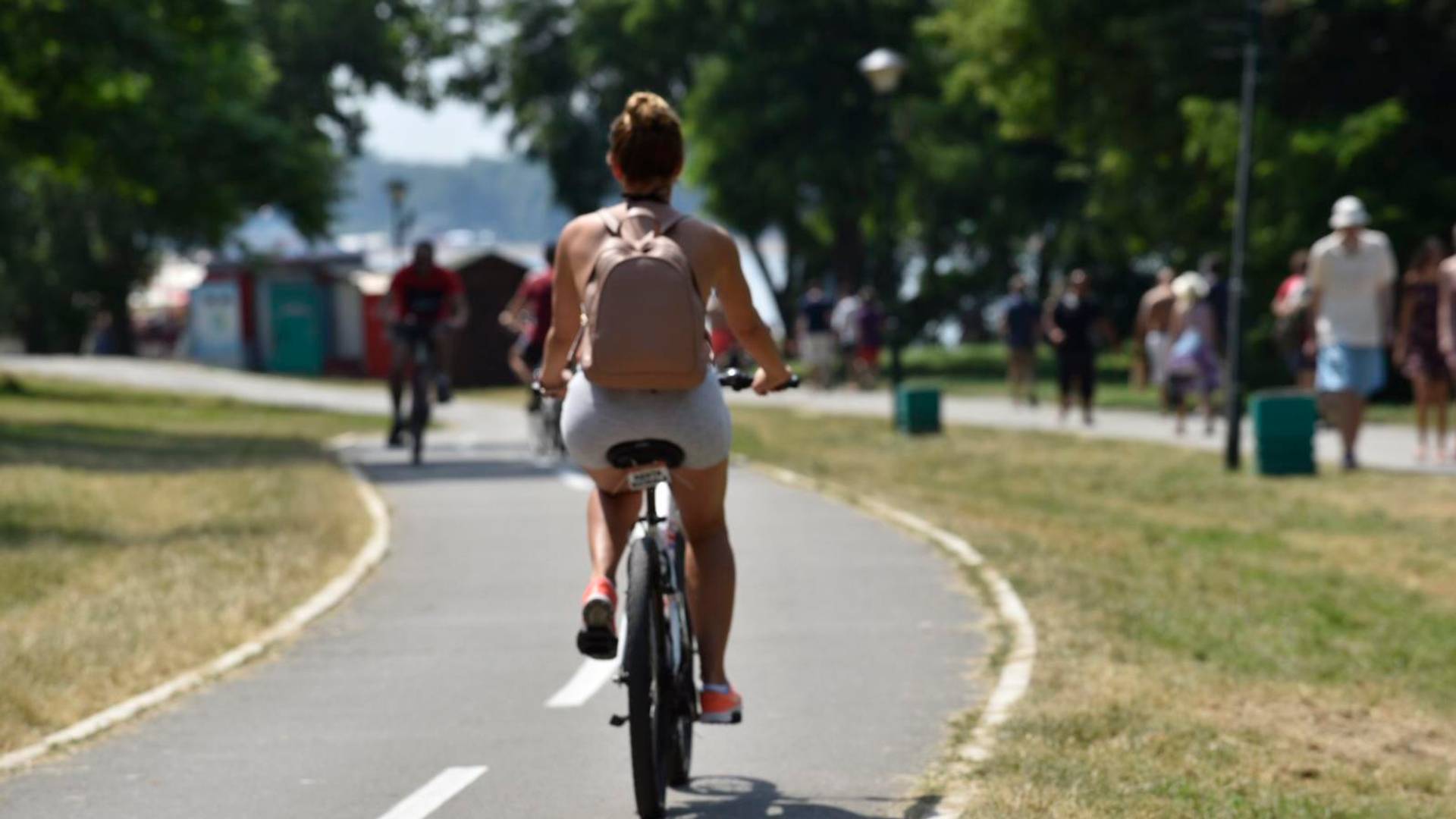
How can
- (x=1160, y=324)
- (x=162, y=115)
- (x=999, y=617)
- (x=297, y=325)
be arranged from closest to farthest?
(x=999, y=617) < (x=1160, y=324) < (x=162, y=115) < (x=297, y=325)

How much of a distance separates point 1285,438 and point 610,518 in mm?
12643

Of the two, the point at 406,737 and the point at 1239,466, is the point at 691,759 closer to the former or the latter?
the point at 406,737

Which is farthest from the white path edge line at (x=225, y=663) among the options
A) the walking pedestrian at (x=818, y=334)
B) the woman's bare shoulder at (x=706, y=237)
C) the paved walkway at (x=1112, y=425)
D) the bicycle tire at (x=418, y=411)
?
the walking pedestrian at (x=818, y=334)

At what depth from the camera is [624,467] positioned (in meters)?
6.43

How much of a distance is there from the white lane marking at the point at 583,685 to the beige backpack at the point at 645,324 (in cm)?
222

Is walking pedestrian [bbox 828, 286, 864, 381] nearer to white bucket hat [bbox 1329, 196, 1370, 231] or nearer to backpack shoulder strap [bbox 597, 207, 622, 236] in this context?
white bucket hat [bbox 1329, 196, 1370, 231]

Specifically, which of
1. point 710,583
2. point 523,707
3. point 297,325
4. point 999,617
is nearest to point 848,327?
point 297,325

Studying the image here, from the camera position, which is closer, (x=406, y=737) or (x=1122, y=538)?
(x=406, y=737)

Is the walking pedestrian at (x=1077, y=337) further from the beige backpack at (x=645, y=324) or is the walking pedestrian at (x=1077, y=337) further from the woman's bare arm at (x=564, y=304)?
→ the beige backpack at (x=645, y=324)

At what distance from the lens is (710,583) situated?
6.84m

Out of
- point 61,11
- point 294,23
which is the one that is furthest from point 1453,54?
point 294,23

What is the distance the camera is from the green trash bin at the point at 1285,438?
18438 millimetres

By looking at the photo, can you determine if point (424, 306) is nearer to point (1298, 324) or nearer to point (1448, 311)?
point (1448, 311)

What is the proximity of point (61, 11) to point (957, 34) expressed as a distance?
1501 centimetres
